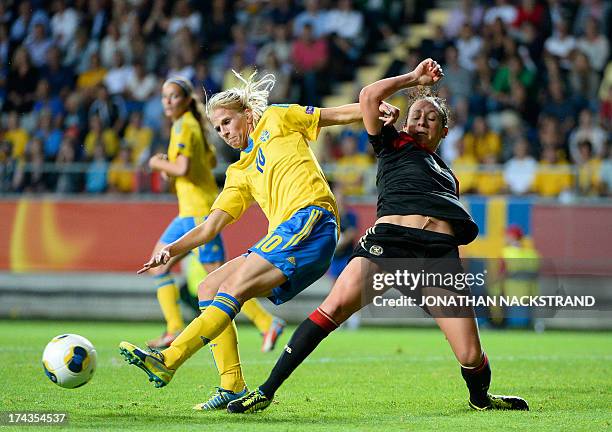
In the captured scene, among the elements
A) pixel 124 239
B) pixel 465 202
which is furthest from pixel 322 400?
pixel 124 239

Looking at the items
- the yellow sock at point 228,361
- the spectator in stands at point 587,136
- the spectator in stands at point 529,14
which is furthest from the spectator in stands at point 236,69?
the yellow sock at point 228,361

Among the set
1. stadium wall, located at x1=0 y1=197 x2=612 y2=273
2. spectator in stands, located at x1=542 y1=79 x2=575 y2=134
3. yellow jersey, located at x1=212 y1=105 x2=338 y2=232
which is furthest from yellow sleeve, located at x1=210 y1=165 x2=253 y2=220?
spectator in stands, located at x1=542 y1=79 x2=575 y2=134

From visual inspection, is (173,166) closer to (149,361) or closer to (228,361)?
(228,361)

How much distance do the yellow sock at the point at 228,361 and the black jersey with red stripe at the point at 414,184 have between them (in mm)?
1313

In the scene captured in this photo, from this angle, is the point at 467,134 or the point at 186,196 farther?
the point at 467,134

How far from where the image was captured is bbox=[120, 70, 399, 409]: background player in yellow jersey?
669cm

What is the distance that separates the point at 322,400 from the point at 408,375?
6.39 feet

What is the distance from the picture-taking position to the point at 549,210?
650 inches

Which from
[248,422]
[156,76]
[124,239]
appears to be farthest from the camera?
[156,76]

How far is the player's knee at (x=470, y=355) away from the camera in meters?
6.75

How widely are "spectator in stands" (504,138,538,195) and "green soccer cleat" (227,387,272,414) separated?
1053 centimetres

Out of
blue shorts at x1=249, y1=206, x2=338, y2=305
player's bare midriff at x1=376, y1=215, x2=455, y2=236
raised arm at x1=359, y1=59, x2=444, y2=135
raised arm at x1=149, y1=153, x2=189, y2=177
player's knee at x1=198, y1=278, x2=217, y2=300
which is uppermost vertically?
raised arm at x1=359, y1=59, x2=444, y2=135

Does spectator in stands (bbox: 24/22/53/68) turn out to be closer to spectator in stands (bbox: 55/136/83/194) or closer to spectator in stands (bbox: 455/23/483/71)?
spectator in stands (bbox: 55/136/83/194)

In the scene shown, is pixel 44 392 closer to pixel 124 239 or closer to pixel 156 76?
pixel 124 239
